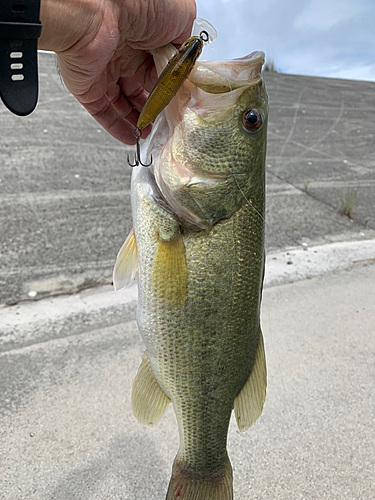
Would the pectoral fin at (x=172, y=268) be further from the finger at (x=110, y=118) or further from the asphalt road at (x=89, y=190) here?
the asphalt road at (x=89, y=190)

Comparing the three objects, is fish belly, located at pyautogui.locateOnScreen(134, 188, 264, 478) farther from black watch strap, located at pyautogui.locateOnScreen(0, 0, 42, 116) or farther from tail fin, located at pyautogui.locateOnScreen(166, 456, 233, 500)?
black watch strap, located at pyautogui.locateOnScreen(0, 0, 42, 116)

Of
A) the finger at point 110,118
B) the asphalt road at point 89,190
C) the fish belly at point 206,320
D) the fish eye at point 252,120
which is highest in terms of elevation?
the fish eye at point 252,120

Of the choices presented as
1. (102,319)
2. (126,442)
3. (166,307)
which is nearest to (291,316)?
(102,319)

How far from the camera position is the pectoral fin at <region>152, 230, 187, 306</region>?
128 cm

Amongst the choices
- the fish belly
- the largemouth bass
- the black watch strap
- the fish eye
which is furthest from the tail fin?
the black watch strap

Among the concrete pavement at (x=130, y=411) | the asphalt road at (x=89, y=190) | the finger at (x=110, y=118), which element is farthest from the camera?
the asphalt road at (x=89, y=190)

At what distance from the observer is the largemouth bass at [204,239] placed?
4.12 feet

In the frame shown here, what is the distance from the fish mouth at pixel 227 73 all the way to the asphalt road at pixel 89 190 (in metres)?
2.10

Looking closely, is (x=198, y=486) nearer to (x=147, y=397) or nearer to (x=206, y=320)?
(x=147, y=397)

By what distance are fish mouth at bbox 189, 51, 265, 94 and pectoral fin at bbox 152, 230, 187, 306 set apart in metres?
0.40

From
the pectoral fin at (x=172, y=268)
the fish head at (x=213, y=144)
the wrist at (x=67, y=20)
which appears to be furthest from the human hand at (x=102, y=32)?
the pectoral fin at (x=172, y=268)

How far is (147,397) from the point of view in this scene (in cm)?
145

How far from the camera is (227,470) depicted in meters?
1.48

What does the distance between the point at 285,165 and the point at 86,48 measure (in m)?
4.79
